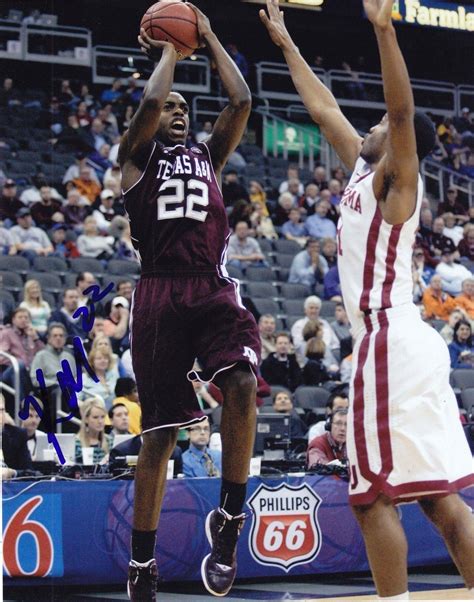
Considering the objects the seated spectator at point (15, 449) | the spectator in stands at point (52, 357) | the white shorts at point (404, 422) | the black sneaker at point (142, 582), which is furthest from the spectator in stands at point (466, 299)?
the white shorts at point (404, 422)

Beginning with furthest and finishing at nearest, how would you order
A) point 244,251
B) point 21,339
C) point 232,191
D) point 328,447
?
point 232,191 → point 244,251 → point 21,339 → point 328,447

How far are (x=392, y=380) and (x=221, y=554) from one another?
3.93 ft

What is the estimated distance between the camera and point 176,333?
200 inches

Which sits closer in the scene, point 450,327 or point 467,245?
point 450,327

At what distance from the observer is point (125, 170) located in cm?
520

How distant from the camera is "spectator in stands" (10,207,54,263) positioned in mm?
13531

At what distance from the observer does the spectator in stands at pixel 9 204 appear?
13938 millimetres

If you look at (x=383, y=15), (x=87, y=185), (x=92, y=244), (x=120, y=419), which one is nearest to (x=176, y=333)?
(x=383, y=15)

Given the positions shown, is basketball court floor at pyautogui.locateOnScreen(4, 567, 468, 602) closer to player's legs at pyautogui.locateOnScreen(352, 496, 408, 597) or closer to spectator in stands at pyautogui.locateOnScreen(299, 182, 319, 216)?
player's legs at pyautogui.locateOnScreen(352, 496, 408, 597)

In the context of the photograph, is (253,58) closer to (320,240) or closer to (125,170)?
(320,240)

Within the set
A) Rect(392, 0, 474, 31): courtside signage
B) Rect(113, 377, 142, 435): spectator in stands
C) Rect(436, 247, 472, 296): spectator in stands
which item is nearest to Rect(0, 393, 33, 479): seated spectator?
Rect(113, 377, 142, 435): spectator in stands

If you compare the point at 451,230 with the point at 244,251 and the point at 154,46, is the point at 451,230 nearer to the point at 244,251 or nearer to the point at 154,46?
the point at 244,251

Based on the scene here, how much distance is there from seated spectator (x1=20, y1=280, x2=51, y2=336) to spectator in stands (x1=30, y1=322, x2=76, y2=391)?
2.47 ft

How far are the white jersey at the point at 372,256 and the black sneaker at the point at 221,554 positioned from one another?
3.49 ft
